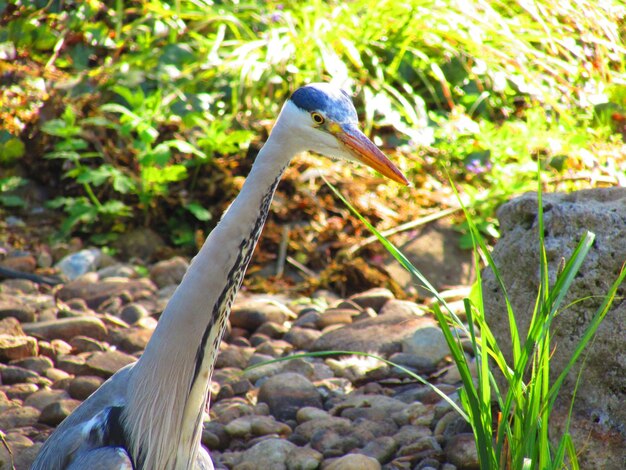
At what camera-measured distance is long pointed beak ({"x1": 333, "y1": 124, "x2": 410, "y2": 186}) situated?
6.54ft

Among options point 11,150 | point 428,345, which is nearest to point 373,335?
point 428,345

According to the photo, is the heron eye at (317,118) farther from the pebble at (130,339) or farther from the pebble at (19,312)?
the pebble at (19,312)

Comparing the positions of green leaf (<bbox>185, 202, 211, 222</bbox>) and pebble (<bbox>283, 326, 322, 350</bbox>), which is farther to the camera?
green leaf (<bbox>185, 202, 211, 222</bbox>)

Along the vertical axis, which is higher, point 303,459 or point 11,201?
point 303,459

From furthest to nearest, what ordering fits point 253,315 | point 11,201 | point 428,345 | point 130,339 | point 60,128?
point 11,201
point 60,128
point 253,315
point 130,339
point 428,345

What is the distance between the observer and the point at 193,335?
2020mm

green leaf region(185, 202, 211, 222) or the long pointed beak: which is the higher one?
the long pointed beak

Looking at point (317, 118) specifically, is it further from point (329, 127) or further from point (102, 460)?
point (102, 460)

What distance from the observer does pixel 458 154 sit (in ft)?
16.0

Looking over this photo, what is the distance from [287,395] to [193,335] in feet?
3.48

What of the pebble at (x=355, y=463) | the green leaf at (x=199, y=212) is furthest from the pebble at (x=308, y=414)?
the green leaf at (x=199, y=212)

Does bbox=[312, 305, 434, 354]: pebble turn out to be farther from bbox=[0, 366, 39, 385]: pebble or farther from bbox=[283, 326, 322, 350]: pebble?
bbox=[0, 366, 39, 385]: pebble

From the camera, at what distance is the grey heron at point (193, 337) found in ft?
6.35

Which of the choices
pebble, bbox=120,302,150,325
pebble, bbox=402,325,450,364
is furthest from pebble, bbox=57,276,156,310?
pebble, bbox=402,325,450,364
